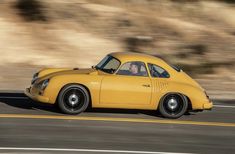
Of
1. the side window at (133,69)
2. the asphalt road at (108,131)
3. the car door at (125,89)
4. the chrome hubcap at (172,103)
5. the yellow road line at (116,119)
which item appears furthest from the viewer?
the chrome hubcap at (172,103)

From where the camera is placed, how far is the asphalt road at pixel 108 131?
10.3m

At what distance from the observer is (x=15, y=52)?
2245 centimetres

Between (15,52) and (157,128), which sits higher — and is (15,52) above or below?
above

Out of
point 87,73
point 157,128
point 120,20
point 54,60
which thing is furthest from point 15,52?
point 157,128

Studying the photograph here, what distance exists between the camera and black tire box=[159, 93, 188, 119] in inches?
513

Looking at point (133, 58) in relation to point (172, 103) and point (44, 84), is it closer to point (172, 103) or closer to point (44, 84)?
point (172, 103)

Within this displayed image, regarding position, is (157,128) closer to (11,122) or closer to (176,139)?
(176,139)

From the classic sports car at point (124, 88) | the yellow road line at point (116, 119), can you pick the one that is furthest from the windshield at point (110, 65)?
the yellow road line at point (116, 119)

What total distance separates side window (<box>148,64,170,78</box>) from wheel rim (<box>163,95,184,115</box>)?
528 mm

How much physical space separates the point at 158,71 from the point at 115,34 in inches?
478

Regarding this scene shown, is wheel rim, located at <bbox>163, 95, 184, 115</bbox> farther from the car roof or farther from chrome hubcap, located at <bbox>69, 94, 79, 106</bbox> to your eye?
chrome hubcap, located at <bbox>69, 94, 79, 106</bbox>

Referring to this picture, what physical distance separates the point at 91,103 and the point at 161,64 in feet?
6.26

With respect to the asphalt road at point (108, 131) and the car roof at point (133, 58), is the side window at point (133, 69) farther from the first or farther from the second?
the asphalt road at point (108, 131)

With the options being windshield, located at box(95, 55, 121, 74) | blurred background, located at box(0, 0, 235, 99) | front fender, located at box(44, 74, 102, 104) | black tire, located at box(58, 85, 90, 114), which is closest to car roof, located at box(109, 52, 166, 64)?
windshield, located at box(95, 55, 121, 74)
